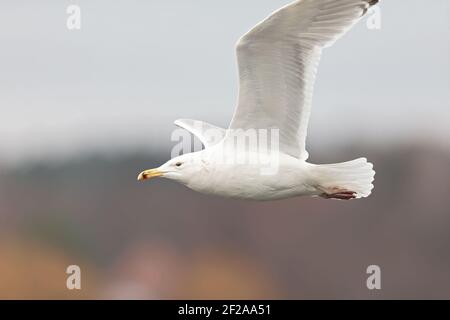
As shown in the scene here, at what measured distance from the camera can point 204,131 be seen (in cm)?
848

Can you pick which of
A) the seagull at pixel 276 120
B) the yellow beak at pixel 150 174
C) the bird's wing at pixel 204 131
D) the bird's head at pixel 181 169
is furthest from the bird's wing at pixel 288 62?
the bird's wing at pixel 204 131

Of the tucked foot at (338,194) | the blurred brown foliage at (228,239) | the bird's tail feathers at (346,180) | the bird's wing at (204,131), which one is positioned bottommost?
the tucked foot at (338,194)

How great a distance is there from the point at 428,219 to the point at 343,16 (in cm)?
2132

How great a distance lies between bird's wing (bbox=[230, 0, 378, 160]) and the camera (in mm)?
7137

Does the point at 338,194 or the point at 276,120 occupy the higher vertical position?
the point at 276,120

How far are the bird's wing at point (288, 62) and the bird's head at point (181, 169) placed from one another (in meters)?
0.30

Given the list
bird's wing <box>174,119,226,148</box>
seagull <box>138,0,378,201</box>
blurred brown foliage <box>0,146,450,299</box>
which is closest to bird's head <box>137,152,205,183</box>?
seagull <box>138,0,378,201</box>

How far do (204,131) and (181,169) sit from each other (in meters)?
1.01

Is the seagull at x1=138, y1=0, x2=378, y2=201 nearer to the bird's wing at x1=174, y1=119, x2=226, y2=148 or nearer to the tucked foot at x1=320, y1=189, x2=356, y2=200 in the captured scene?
the tucked foot at x1=320, y1=189, x2=356, y2=200

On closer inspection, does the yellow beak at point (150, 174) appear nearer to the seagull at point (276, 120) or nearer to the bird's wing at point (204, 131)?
the seagull at point (276, 120)

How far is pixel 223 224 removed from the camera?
2773cm

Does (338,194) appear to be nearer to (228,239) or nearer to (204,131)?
(204,131)

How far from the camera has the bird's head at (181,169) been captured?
294 inches

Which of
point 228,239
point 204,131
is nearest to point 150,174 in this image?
point 204,131
